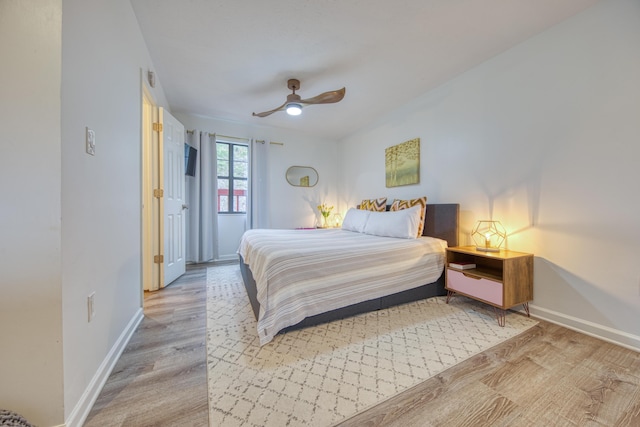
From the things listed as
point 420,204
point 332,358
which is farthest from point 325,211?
point 332,358

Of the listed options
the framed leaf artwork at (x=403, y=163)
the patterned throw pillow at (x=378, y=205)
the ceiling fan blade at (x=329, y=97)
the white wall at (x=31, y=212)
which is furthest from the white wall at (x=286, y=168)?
the white wall at (x=31, y=212)

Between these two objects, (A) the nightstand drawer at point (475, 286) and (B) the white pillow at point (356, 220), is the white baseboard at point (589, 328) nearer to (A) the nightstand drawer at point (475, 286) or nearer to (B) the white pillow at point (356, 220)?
(A) the nightstand drawer at point (475, 286)

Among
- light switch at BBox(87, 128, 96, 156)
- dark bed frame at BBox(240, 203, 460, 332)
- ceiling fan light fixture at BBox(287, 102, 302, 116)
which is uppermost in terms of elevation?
ceiling fan light fixture at BBox(287, 102, 302, 116)

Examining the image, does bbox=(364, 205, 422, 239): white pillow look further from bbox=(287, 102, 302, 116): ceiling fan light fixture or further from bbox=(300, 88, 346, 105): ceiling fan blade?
bbox=(287, 102, 302, 116): ceiling fan light fixture

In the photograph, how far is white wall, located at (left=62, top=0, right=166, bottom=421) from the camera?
3.31ft

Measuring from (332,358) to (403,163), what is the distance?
2866mm

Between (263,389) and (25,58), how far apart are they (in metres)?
1.79

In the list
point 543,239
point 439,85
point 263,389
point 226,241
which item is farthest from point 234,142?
point 543,239

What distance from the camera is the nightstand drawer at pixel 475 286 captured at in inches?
76.5

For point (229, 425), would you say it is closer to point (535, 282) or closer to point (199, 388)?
point (199, 388)

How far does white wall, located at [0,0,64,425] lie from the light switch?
0.83ft

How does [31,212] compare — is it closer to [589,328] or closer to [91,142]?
[91,142]

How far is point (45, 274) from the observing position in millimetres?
918

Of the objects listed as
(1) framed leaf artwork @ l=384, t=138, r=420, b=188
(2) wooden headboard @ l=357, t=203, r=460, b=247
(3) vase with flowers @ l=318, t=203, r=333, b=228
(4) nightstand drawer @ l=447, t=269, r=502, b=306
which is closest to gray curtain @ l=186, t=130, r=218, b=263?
(3) vase with flowers @ l=318, t=203, r=333, b=228
